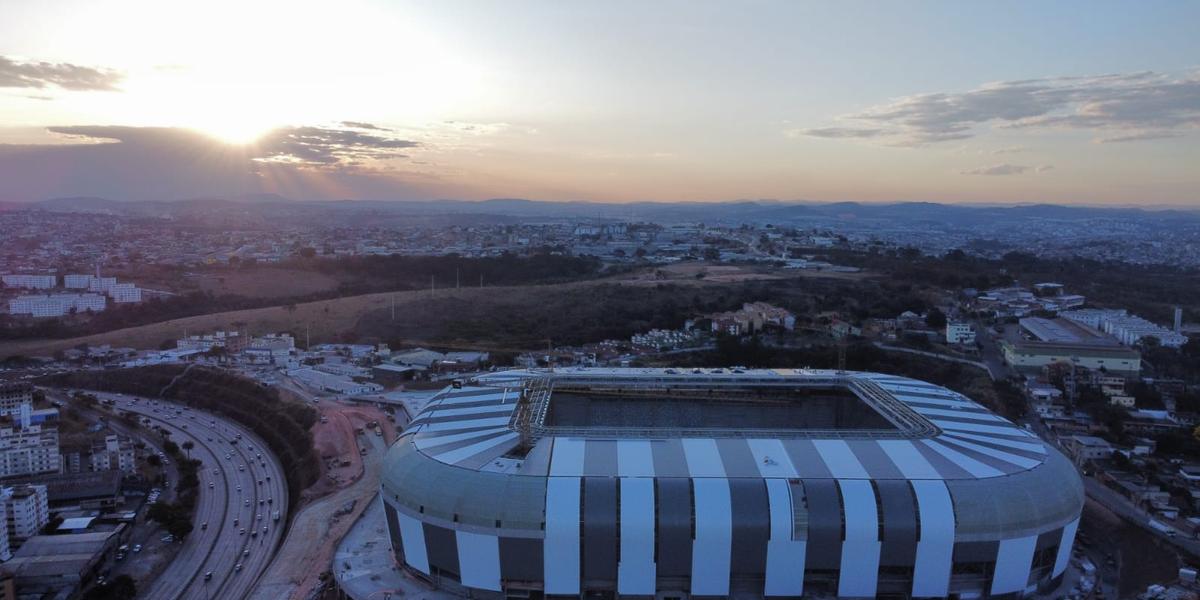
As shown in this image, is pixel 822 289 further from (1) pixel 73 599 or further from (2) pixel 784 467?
(1) pixel 73 599

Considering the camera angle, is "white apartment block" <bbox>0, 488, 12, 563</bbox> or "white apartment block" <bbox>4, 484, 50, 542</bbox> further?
"white apartment block" <bbox>4, 484, 50, 542</bbox>

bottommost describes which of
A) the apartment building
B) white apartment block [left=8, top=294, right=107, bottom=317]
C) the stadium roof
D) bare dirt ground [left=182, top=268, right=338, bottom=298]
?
the apartment building

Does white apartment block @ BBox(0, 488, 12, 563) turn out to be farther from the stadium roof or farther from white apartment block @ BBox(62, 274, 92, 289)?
white apartment block @ BBox(62, 274, 92, 289)

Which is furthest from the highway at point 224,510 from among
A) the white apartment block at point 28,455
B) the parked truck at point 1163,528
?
the parked truck at point 1163,528

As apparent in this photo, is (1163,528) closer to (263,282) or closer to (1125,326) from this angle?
(1125,326)

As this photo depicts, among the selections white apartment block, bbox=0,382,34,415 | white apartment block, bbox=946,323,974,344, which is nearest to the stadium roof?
white apartment block, bbox=946,323,974,344

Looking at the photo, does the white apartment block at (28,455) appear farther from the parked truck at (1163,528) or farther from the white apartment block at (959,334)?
the white apartment block at (959,334)

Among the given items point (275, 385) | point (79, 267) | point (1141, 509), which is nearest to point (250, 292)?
point (79, 267)

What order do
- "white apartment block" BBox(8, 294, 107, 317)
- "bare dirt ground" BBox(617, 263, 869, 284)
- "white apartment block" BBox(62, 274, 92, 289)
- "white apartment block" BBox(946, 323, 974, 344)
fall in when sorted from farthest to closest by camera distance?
"bare dirt ground" BBox(617, 263, 869, 284) < "white apartment block" BBox(62, 274, 92, 289) < "white apartment block" BBox(8, 294, 107, 317) < "white apartment block" BBox(946, 323, 974, 344)
